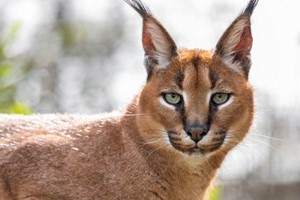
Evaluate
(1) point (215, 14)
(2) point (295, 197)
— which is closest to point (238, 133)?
(2) point (295, 197)

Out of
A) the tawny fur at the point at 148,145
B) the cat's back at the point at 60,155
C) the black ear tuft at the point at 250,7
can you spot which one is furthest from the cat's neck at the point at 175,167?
the black ear tuft at the point at 250,7

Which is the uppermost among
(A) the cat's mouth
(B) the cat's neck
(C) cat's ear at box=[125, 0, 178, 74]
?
(C) cat's ear at box=[125, 0, 178, 74]

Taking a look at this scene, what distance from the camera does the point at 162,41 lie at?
39.3 feet

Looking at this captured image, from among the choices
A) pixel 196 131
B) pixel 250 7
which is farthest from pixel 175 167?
pixel 250 7

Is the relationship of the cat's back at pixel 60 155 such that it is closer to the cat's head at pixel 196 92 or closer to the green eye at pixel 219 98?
the cat's head at pixel 196 92

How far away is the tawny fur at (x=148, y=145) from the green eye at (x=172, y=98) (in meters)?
0.04

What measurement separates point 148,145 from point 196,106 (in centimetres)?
81

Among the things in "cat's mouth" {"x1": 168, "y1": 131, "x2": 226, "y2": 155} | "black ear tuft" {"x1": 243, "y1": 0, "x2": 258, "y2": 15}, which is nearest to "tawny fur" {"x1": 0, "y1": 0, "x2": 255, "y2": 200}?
"cat's mouth" {"x1": 168, "y1": 131, "x2": 226, "y2": 155}

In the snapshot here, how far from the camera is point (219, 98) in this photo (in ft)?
38.3

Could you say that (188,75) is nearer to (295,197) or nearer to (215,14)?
(295,197)

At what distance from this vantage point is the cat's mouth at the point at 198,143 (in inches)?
450

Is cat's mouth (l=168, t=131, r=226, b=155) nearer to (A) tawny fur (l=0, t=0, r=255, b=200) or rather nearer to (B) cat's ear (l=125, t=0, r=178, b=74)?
(A) tawny fur (l=0, t=0, r=255, b=200)

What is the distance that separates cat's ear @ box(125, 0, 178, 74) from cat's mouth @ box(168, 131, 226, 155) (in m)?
0.81

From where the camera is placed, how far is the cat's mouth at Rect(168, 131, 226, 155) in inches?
450
